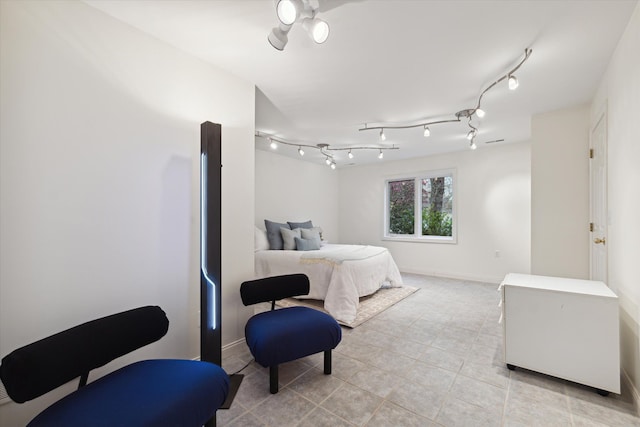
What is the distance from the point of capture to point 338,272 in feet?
11.5

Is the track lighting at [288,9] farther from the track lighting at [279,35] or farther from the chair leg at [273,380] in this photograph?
the chair leg at [273,380]

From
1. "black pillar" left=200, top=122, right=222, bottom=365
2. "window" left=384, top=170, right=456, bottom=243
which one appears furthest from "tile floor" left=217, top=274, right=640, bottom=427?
"window" left=384, top=170, right=456, bottom=243

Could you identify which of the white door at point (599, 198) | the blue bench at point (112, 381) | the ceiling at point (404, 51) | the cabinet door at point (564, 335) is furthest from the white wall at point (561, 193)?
the blue bench at point (112, 381)

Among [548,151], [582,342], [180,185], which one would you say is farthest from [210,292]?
[548,151]

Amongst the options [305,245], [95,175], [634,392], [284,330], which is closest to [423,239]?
[305,245]

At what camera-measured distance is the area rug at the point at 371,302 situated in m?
3.35

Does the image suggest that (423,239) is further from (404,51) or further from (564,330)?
(404,51)

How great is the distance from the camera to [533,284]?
7.11ft

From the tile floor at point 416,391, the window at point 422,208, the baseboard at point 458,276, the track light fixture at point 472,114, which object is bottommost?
the tile floor at point 416,391

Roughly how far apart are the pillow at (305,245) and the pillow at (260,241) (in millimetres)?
533

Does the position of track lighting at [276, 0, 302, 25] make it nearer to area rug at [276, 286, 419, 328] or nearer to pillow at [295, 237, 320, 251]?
area rug at [276, 286, 419, 328]

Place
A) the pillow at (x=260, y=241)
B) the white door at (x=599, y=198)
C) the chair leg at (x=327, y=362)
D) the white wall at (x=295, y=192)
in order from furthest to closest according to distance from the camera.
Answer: the white wall at (x=295, y=192), the pillow at (x=260, y=241), the white door at (x=599, y=198), the chair leg at (x=327, y=362)

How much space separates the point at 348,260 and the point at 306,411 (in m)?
2.11

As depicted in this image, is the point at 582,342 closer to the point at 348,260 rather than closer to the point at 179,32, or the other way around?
the point at 348,260
